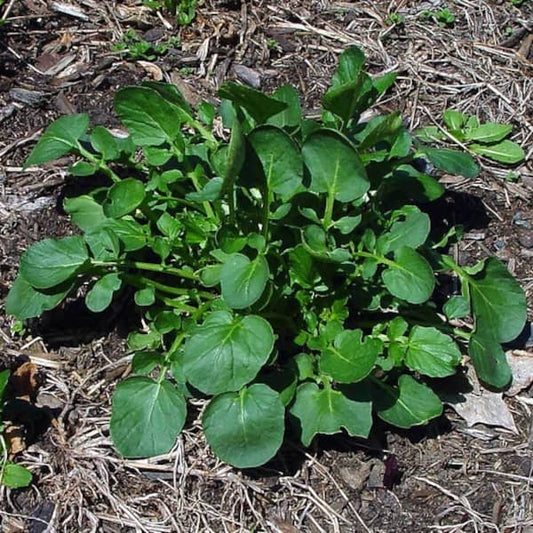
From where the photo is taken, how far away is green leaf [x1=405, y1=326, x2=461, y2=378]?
2.43 meters

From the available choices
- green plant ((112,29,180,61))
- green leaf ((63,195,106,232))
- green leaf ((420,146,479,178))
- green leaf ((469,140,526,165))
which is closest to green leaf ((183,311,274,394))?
green leaf ((63,195,106,232))

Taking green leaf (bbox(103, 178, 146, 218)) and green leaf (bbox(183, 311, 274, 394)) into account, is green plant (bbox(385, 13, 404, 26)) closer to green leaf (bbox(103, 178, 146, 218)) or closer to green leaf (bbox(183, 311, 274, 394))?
green leaf (bbox(103, 178, 146, 218))

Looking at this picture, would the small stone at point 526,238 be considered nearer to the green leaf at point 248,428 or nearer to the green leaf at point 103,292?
the green leaf at point 248,428

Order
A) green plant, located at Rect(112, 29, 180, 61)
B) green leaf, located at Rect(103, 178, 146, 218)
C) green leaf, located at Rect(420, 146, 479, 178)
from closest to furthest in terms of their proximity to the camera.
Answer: green leaf, located at Rect(103, 178, 146, 218) → green leaf, located at Rect(420, 146, 479, 178) → green plant, located at Rect(112, 29, 180, 61)

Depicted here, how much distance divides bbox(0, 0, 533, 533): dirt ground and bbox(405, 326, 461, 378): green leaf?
0.33 m

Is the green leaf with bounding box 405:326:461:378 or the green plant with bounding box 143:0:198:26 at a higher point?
the green leaf with bounding box 405:326:461:378

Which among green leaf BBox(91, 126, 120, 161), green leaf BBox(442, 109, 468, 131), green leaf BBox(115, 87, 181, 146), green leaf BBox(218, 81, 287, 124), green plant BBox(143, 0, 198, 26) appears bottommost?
green plant BBox(143, 0, 198, 26)

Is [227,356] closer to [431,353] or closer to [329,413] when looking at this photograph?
[329,413]

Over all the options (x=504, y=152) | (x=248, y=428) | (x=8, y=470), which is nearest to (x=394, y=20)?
(x=504, y=152)

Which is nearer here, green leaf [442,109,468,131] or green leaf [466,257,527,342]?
green leaf [466,257,527,342]

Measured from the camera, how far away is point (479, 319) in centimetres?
255

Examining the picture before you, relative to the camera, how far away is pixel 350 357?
2359 millimetres

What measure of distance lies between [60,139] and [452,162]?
106 cm

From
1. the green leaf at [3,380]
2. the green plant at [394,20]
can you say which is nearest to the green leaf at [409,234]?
the green leaf at [3,380]
